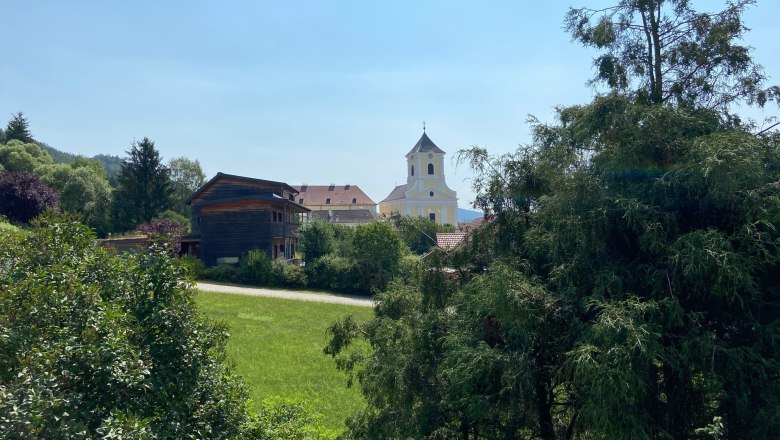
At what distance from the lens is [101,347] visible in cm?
464

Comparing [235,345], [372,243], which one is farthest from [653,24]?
[372,243]

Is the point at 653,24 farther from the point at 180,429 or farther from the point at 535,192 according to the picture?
the point at 180,429

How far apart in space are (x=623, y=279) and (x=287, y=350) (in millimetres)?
15786

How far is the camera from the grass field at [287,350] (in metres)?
15.5

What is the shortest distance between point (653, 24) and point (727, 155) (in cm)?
284

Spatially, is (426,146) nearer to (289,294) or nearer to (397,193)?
(397,193)

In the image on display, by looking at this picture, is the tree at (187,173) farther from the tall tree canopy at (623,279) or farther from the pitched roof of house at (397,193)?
the tall tree canopy at (623,279)

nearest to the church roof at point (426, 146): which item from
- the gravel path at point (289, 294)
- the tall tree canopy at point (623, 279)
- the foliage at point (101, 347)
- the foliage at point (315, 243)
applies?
the foliage at point (315, 243)

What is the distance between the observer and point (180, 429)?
17.1ft

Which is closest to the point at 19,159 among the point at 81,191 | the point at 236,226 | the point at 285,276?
the point at 81,191

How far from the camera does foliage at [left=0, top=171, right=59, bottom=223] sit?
1618 inches

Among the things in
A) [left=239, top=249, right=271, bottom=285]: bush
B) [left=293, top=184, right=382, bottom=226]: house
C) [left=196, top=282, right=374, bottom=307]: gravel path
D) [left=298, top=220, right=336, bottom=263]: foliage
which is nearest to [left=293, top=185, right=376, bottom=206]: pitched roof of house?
[left=293, top=184, right=382, bottom=226]: house

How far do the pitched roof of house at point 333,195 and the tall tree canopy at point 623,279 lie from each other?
278 ft

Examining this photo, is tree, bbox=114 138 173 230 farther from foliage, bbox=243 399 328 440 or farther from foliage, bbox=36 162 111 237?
foliage, bbox=243 399 328 440
